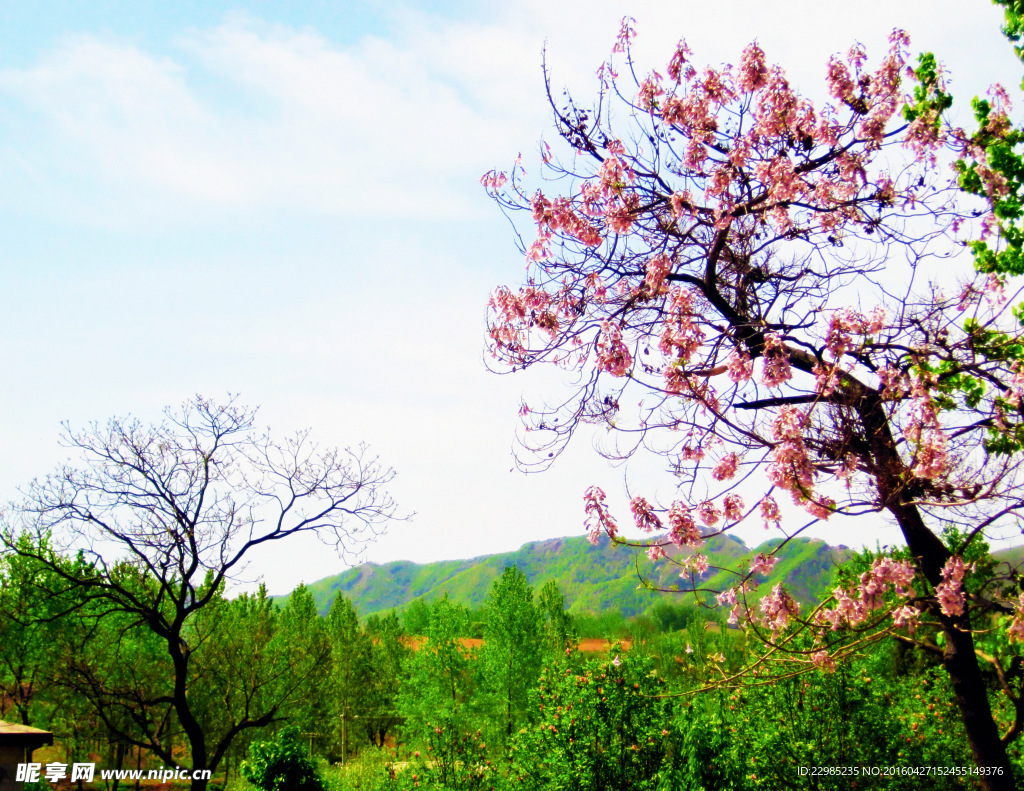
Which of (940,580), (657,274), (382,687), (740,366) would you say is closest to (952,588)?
(940,580)

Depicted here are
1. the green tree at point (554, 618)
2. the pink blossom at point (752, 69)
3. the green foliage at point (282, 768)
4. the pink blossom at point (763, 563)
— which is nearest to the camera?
the pink blossom at point (763, 563)

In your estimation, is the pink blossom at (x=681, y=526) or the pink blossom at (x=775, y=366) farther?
the pink blossom at (x=681, y=526)

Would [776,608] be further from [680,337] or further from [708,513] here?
[680,337]

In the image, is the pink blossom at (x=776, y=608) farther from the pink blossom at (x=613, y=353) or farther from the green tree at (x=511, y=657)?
the green tree at (x=511, y=657)

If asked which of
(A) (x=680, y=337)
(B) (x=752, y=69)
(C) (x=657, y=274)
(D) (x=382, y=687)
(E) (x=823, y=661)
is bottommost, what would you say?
(D) (x=382, y=687)

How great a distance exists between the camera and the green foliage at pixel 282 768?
12.1m

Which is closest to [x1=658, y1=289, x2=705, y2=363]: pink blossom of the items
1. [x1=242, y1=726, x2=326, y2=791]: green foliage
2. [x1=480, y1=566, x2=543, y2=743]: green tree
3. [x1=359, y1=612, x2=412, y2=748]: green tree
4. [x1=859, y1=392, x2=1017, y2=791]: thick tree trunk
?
[x1=859, y1=392, x2=1017, y2=791]: thick tree trunk

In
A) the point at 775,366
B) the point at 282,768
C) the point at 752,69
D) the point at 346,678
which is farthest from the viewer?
the point at 346,678

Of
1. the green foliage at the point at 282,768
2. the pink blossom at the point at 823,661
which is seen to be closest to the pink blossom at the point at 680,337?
the pink blossom at the point at 823,661

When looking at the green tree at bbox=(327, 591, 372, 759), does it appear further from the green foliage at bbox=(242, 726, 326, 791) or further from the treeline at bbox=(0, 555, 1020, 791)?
the green foliage at bbox=(242, 726, 326, 791)

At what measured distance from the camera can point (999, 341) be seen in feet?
19.6

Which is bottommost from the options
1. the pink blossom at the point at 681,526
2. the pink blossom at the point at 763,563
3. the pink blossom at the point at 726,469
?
the pink blossom at the point at 763,563

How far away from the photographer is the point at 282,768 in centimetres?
1228

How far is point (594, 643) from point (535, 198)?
102 m
